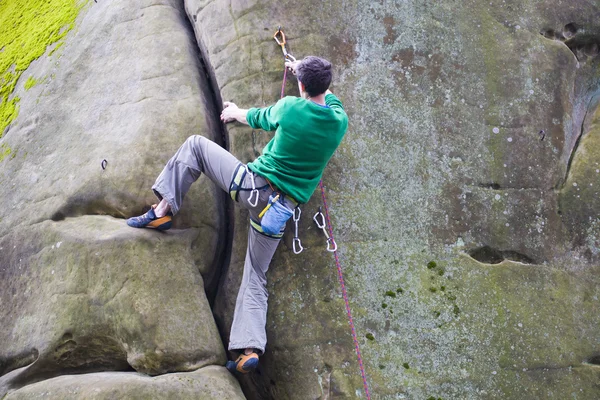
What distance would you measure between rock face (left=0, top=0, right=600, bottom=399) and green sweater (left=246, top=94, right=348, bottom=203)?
0.75 m

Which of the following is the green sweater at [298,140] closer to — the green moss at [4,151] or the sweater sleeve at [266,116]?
the sweater sleeve at [266,116]

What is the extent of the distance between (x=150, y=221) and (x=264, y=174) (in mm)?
1557

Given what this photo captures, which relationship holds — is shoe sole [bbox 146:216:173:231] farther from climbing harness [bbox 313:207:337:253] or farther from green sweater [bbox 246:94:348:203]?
climbing harness [bbox 313:207:337:253]

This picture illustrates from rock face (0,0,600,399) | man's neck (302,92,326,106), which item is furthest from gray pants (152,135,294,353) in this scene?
man's neck (302,92,326,106)

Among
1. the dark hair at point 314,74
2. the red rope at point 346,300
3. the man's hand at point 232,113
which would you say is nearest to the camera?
the dark hair at point 314,74

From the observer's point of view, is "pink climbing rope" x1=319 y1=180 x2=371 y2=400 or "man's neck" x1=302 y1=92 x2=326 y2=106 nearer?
"man's neck" x1=302 y1=92 x2=326 y2=106

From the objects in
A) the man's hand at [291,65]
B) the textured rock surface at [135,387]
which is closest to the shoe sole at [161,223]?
the textured rock surface at [135,387]

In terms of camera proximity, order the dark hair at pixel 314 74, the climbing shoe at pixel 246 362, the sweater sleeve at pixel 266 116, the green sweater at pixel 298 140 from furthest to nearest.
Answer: the climbing shoe at pixel 246 362, the sweater sleeve at pixel 266 116, the green sweater at pixel 298 140, the dark hair at pixel 314 74

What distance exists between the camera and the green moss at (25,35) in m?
9.45

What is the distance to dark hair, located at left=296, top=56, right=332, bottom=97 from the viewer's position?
618 cm

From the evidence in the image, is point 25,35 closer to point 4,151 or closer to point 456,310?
point 4,151

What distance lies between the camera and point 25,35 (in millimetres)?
10141

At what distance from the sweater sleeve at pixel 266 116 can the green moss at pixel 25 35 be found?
438 centimetres

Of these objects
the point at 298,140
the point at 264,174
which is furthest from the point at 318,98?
the point at 264,174
